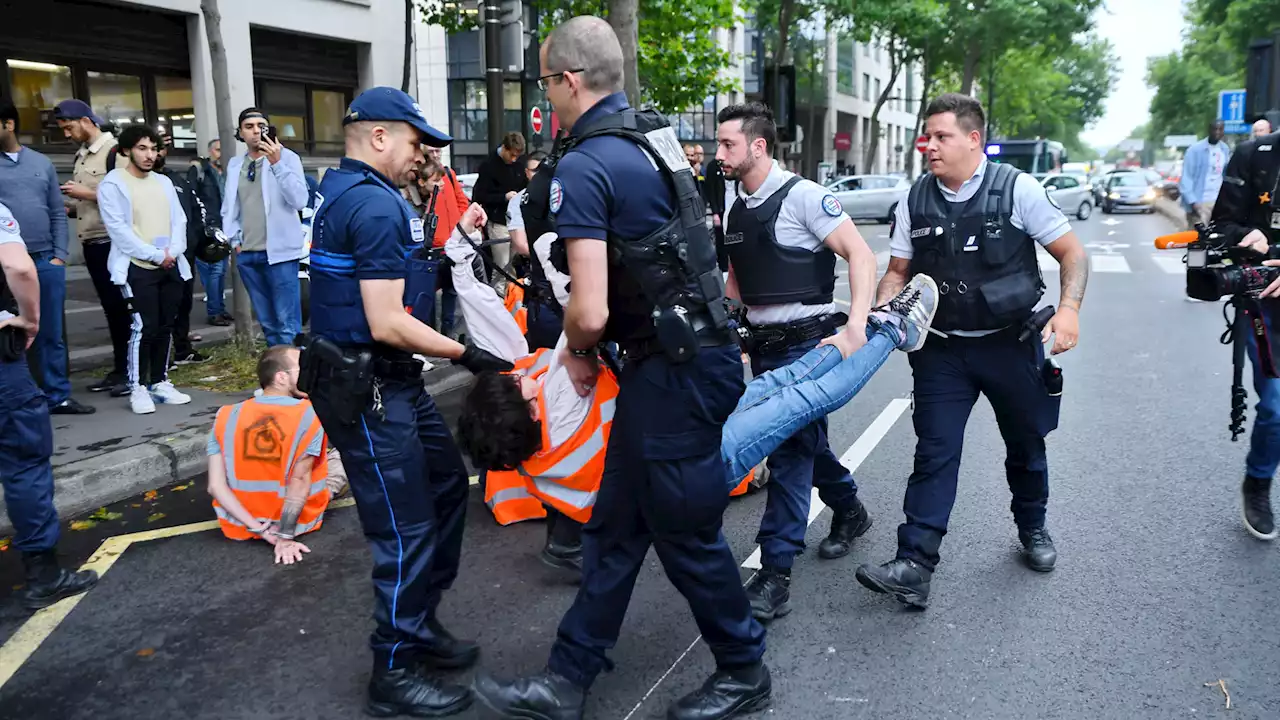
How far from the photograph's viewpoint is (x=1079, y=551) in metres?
4.25

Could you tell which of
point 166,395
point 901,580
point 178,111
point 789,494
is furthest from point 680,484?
point 178,111

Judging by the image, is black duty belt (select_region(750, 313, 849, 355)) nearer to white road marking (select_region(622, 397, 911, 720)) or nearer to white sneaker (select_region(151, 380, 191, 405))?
white road marking (select_region(622, 397, 911, 720))

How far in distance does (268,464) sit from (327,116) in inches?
553

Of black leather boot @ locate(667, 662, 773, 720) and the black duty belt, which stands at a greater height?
the black duty belt

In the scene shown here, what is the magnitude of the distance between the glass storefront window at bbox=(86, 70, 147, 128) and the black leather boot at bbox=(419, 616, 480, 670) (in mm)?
12635

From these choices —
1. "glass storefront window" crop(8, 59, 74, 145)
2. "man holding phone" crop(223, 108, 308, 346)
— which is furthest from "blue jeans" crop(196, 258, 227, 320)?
"glass storefront window" crop(8, 59, 74, 145)

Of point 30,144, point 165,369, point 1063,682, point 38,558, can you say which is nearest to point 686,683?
point 1063,682

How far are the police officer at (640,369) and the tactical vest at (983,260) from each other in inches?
49.1

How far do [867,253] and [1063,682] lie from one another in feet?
5.18

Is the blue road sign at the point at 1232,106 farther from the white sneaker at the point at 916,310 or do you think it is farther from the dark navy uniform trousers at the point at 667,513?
the dark navy uniform trousers at the point at 667,513

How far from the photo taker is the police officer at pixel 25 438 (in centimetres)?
375

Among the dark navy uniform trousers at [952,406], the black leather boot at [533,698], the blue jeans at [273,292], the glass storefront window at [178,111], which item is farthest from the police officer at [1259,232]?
the glass storefront window at [178,111]

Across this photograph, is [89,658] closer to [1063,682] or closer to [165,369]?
[1063,682]

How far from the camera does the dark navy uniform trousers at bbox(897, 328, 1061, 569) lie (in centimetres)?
378
